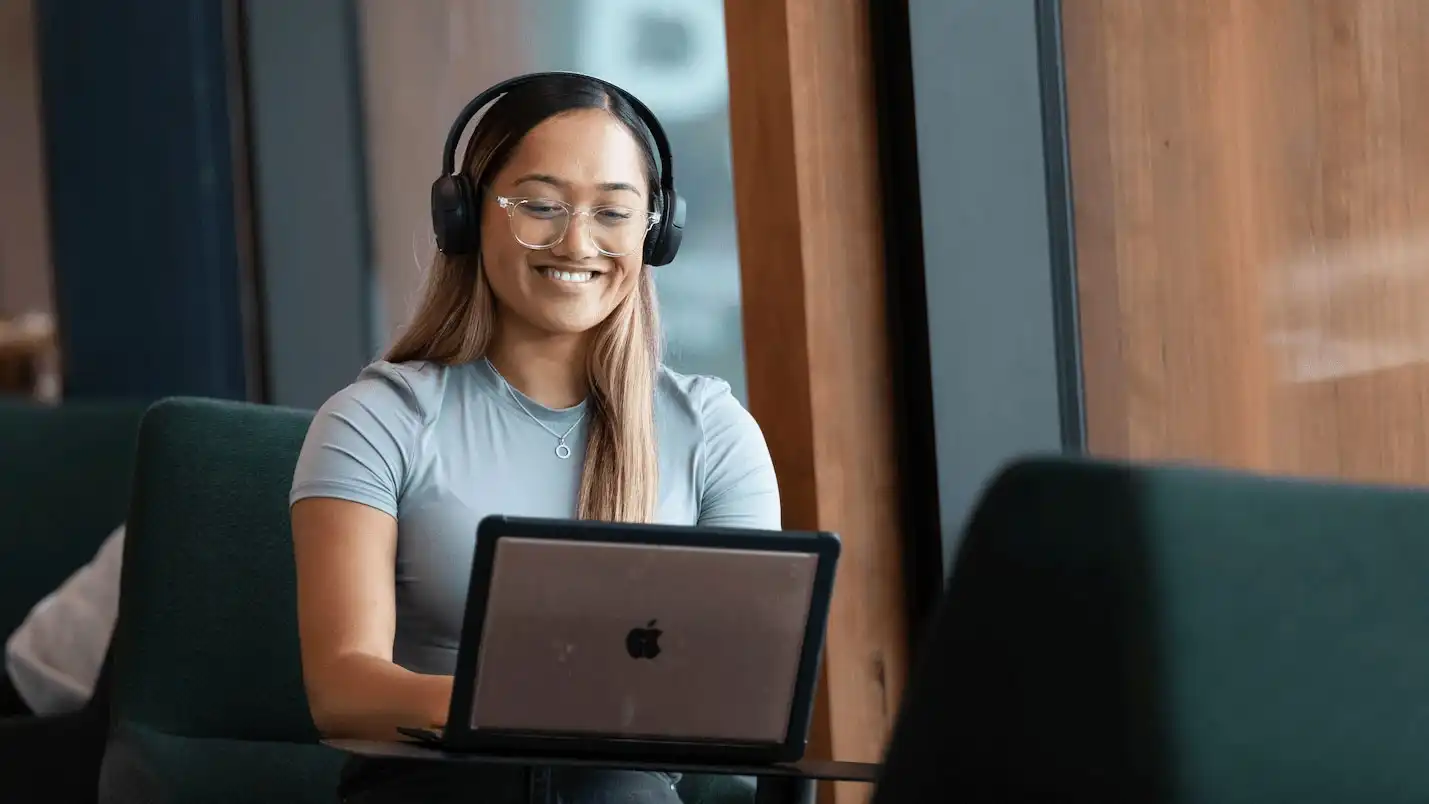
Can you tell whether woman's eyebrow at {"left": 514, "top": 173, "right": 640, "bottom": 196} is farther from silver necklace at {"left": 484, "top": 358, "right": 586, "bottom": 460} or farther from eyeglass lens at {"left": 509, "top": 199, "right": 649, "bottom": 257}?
silver necklace at {"left": 484, "top": 358, "right": 586, "bottom": 460}

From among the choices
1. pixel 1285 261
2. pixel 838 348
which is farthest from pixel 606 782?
pixel 1285 261

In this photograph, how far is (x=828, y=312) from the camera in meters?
1.92

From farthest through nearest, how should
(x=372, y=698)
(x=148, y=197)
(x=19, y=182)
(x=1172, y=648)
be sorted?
1. (x=19, y=182)
2. (x=148, y=197)
3. (x=372, y=698)
4. (x=1172, y=648)

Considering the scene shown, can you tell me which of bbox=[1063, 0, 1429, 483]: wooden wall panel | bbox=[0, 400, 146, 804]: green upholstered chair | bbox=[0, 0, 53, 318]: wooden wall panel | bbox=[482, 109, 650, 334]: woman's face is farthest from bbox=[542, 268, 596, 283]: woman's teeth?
bbox=[0, 0, 53, 318]: wooden wall panel

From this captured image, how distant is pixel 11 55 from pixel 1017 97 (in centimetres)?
447

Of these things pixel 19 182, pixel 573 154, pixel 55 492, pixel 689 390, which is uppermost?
pixel 19 182

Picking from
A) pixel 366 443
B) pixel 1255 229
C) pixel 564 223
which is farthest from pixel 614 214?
pixel 1255 229

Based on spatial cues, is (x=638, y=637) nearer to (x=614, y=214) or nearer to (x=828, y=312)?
(x=614, y=214)

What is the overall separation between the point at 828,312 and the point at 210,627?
0.76 meters

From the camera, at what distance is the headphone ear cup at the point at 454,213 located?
1549 millimetres

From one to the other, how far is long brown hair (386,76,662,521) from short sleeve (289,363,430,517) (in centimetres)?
8

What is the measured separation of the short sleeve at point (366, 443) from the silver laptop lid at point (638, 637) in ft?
1.45

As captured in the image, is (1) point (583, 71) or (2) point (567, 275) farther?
(1) point (583, 71)

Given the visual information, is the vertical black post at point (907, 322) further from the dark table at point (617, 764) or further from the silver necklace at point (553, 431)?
→ the dark table at point (617, 764)
